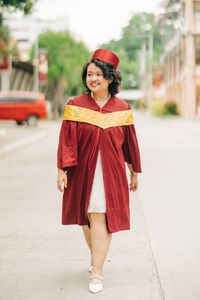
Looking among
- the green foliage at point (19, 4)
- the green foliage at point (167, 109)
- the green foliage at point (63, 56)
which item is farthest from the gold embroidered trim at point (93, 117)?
the green foliage at point (167, 109)

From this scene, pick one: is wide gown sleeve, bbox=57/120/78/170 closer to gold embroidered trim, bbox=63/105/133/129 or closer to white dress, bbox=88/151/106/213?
gold embroidered trim, bbox=63/105/133/129

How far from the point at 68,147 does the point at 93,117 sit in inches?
11.1

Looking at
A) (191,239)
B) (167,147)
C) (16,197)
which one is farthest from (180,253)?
(167,147)

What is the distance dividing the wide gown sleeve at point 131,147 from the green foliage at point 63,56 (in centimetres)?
5168

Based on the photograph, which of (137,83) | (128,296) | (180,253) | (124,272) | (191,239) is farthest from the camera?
(137,83)

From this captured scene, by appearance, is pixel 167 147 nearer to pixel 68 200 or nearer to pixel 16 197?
pixel 16 197

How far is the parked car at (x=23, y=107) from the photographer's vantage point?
36.8 metres

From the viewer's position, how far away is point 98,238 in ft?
15.7

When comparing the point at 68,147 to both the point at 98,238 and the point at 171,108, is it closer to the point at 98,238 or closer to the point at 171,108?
the point at 98,238

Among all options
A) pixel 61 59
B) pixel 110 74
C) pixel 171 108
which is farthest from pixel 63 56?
pixel 110 74

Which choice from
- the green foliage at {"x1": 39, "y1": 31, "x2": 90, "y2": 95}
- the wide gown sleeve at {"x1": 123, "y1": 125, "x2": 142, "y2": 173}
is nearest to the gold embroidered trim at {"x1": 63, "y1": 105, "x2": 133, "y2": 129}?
the wide gown sleeve at {"x1": 123, "y1": 125, "x2": 142, "y2": 173}

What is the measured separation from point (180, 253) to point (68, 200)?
1.62 metres

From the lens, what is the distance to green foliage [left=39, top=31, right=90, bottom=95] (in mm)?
56656

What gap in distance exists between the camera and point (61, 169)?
4.82m
